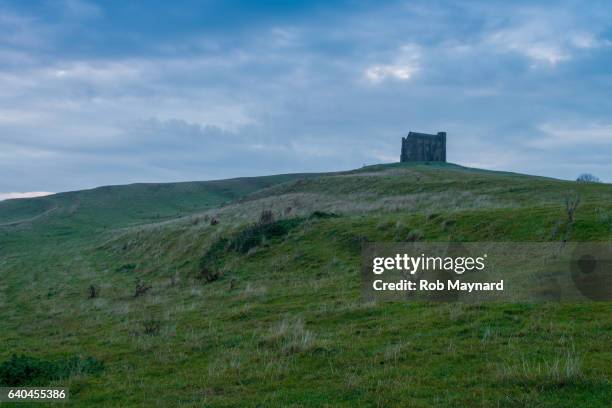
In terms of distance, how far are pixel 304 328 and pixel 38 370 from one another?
5.78m

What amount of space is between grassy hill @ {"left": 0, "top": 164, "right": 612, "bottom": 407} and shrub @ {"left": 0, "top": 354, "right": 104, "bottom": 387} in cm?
10

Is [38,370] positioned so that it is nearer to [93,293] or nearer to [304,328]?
[304,328]

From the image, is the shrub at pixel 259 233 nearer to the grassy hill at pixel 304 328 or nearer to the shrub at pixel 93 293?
the grassy hill at pixel 304 328

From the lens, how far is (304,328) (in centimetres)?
1341

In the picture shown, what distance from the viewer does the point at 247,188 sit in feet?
460

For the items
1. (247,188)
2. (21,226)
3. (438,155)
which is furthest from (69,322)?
(247,188)

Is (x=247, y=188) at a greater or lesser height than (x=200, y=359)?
greater

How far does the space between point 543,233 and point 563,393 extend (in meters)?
13.3

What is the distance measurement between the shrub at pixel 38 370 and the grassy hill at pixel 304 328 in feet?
0.31

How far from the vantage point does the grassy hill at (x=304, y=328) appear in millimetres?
8773

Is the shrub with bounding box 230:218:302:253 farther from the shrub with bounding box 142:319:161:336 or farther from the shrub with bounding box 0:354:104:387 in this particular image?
the shrub with bounding box 0:354:104:387

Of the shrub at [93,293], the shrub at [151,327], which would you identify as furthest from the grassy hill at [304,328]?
the shrub at [93,293]

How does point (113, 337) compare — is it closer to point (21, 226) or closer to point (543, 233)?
point (543, 233)

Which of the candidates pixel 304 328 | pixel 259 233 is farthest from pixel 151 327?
pixel 259 233
